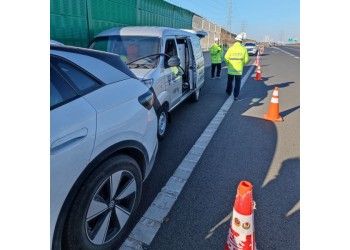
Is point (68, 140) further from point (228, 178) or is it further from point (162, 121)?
point (162, 121)

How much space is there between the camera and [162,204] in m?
2.80

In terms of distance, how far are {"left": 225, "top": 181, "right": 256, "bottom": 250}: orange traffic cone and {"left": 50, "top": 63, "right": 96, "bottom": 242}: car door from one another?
118 cm

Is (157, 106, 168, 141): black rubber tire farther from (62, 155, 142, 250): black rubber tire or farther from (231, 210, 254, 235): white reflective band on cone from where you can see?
(231, 210, 254, 235): white reflective band on cone

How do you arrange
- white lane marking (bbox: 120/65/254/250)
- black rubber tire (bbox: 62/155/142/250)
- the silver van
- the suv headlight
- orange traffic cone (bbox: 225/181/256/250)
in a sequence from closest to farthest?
black rubber tire (bbox: 62/155/142/250), orange traffic cone (bbox: 225/181/256/250), white lane marking (bbox: 120/65/254/250), the suv headlight, the silver van

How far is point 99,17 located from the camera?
8125 mm

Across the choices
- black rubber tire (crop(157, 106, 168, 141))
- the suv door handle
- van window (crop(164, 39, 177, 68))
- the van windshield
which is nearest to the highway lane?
black rubber tire (crop(157, 106, 168, 141))

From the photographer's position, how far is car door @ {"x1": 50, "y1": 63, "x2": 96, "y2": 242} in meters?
1.52

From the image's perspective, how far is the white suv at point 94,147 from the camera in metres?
1.60

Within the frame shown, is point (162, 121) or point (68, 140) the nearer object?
point (68, 140)

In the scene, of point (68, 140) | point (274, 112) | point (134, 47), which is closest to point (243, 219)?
point (68, 140)

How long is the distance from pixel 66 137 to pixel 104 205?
72 cm

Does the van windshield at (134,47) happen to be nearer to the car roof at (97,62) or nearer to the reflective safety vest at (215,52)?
the car roof at (97,62)
